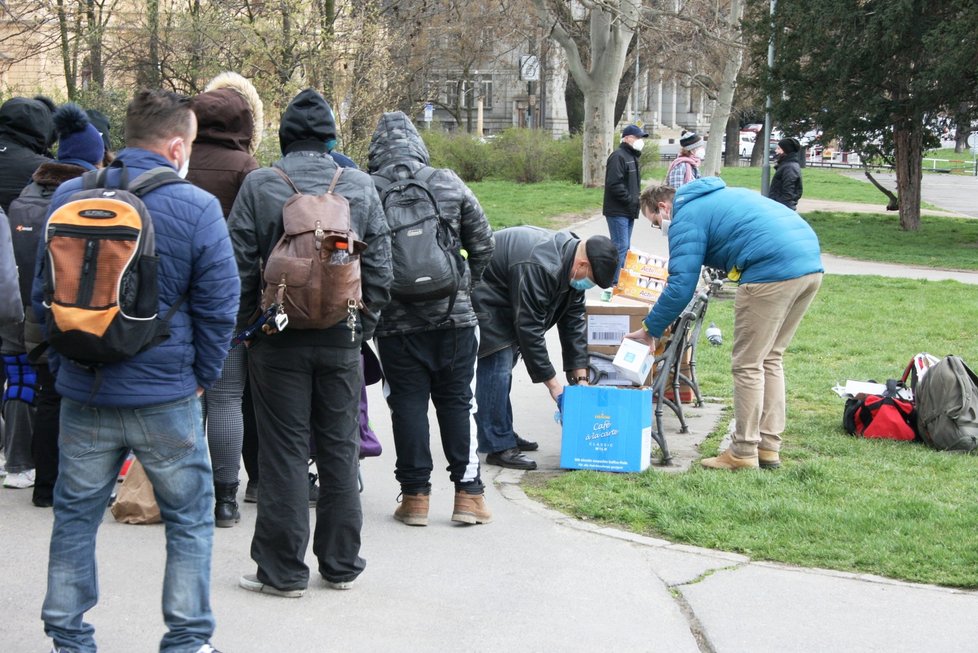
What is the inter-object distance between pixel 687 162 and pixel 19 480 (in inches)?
370

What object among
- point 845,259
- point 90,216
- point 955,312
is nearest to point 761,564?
point 90,216

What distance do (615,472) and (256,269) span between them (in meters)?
2.81

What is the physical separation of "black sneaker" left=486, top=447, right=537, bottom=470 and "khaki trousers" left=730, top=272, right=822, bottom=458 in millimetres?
1185

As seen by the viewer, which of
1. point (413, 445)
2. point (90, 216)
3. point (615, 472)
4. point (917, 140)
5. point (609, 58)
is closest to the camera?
point (90, 216)

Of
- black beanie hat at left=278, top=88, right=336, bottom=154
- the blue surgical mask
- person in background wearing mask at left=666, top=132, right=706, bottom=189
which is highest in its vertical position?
black beanie hat at left=278, top=88, right=336, bottom=154

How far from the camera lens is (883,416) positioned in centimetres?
766

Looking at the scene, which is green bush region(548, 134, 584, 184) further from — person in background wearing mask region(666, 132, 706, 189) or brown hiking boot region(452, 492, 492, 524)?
brown hiking boot region(452, 492, 492, 524)

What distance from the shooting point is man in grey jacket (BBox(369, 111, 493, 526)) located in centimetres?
540

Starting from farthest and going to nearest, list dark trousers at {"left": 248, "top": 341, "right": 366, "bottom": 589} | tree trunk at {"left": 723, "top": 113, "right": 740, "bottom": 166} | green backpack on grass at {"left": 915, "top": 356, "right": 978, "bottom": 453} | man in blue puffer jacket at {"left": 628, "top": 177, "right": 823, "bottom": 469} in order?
1. tree trunk at {"left": 723, "top": 113, "right": 740, "bottom": 166}
2. green backpack on grass at {"left": 915, "top": 356, "right": 978, "bottom": 453}
3. man in blue puffer jacket at {"left": 628, "top": 177, "right": 823, "bottom": 469}
4. dark trousers at {"left": 248, "top": 341, "right": 366, "bottom": 589}

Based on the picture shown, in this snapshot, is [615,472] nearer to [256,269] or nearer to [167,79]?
[256,269]

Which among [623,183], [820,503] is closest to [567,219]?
[623,183]

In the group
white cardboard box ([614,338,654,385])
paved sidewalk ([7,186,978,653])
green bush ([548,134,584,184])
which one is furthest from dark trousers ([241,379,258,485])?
green bush ([548,134,584,184])

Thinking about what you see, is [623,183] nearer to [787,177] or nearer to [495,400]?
[787,177]

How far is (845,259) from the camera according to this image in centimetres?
2000
